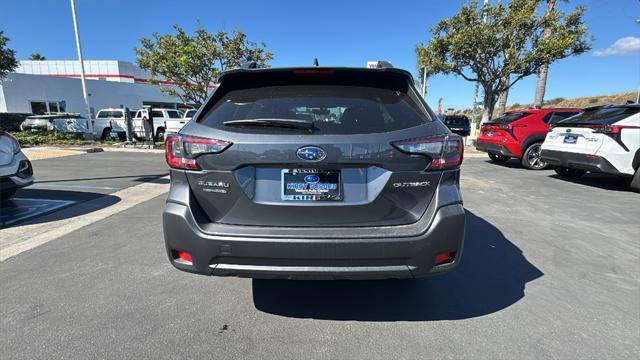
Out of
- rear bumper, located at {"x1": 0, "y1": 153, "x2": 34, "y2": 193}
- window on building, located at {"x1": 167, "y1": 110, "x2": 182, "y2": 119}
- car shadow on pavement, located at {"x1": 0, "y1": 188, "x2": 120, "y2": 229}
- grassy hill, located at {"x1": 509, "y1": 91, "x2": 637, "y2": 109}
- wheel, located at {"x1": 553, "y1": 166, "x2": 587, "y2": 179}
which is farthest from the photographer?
grassy hill, located at {"x1": 509, "y1": 91, "x2": 637, "y2": 109}

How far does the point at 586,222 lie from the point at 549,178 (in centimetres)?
412

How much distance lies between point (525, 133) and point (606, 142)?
123 inches

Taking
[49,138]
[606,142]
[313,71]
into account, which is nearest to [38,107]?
[49,138]

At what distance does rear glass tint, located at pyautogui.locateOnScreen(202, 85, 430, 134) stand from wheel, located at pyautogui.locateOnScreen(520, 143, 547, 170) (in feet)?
29.6

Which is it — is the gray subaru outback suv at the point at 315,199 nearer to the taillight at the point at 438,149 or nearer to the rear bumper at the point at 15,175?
the taillight at the point at 438,149

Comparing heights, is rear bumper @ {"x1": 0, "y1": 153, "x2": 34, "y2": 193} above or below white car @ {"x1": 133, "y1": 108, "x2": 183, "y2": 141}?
below

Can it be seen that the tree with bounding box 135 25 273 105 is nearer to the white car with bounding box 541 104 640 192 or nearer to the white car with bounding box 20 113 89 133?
the white car with bounding box 20 113 89 133

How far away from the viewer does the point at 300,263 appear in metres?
2.08

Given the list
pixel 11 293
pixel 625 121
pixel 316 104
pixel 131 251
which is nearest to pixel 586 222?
pixel 625 121

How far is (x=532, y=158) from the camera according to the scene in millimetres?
9867

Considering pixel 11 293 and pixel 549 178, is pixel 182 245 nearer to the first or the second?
pixel 11 293

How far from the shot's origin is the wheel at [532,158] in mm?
9719

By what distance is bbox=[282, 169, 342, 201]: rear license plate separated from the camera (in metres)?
2.12

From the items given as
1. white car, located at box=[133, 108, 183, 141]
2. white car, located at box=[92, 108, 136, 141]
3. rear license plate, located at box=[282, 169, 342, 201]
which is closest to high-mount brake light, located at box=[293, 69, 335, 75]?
rear license plate, located at box=[282, 169, 342, 201]
